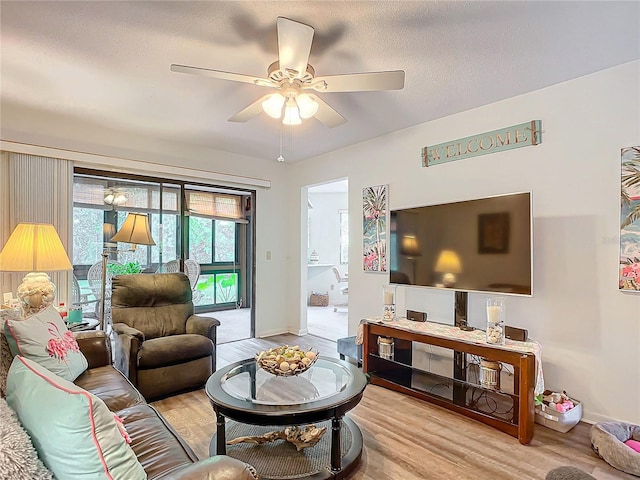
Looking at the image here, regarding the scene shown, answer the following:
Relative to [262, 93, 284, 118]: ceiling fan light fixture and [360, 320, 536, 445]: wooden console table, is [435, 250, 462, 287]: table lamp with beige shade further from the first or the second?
[262, 93, 284, 118]: ceiling fan light fixture

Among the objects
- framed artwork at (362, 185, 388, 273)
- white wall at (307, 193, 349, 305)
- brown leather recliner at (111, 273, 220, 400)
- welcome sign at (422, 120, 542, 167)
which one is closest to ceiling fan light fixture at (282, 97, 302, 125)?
welcome sign at (422, 120, 542, 167)

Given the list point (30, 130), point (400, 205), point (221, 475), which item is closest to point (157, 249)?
point (30, 130)

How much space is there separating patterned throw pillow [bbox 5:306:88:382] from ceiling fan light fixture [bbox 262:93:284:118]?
1.88 m

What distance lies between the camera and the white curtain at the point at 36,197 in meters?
3.43

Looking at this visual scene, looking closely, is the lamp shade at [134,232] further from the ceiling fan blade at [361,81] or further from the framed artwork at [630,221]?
the framed artwork at [630,221]

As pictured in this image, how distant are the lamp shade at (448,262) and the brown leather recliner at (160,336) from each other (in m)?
2.16

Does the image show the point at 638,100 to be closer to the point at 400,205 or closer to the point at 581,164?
the point at 581,164

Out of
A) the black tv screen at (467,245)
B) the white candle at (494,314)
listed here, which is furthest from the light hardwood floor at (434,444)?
the black tv screen at (467,245)

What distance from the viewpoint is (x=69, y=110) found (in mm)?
3451

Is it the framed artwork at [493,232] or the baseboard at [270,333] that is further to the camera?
the baseboard at [270,333]

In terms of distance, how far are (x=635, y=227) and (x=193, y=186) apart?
14.8ft

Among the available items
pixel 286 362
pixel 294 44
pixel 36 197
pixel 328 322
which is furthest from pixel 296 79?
pixel 328 322

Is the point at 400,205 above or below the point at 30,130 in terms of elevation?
below

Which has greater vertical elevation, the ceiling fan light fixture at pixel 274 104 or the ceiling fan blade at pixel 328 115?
the ceiling fan blade at pixel 328 115
